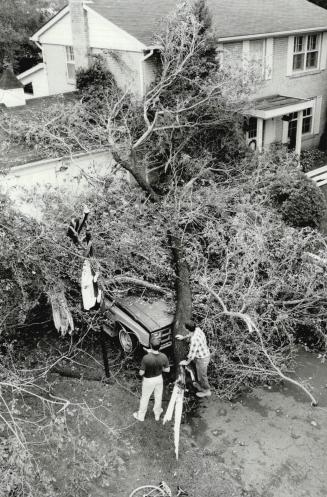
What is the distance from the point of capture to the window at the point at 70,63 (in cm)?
1808

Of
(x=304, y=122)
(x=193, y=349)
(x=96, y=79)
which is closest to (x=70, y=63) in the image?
(x=96, y=79)

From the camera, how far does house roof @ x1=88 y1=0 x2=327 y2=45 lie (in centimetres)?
1547

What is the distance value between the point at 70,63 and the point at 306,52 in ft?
31.3

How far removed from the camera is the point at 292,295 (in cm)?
998

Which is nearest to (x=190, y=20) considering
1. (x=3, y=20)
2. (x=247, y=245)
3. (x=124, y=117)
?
(x=124, y=117)

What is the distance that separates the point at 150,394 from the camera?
25.6 ft

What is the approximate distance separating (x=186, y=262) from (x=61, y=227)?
109 inches

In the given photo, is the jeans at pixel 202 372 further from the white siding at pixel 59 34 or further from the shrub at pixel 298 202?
the white siding at pixel 59 34

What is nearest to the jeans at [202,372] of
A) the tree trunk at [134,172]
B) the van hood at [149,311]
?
the van hood at [149,311]

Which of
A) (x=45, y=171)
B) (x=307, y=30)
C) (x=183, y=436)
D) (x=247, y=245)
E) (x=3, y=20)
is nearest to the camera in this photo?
(x=183, y=436)

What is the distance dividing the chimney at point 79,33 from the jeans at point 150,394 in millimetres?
12764

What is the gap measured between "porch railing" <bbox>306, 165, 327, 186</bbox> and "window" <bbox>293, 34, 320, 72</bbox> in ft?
15.2

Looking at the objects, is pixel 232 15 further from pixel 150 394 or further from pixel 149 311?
pixel 150 394

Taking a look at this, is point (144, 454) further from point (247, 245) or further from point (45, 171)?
point (45, 171)
